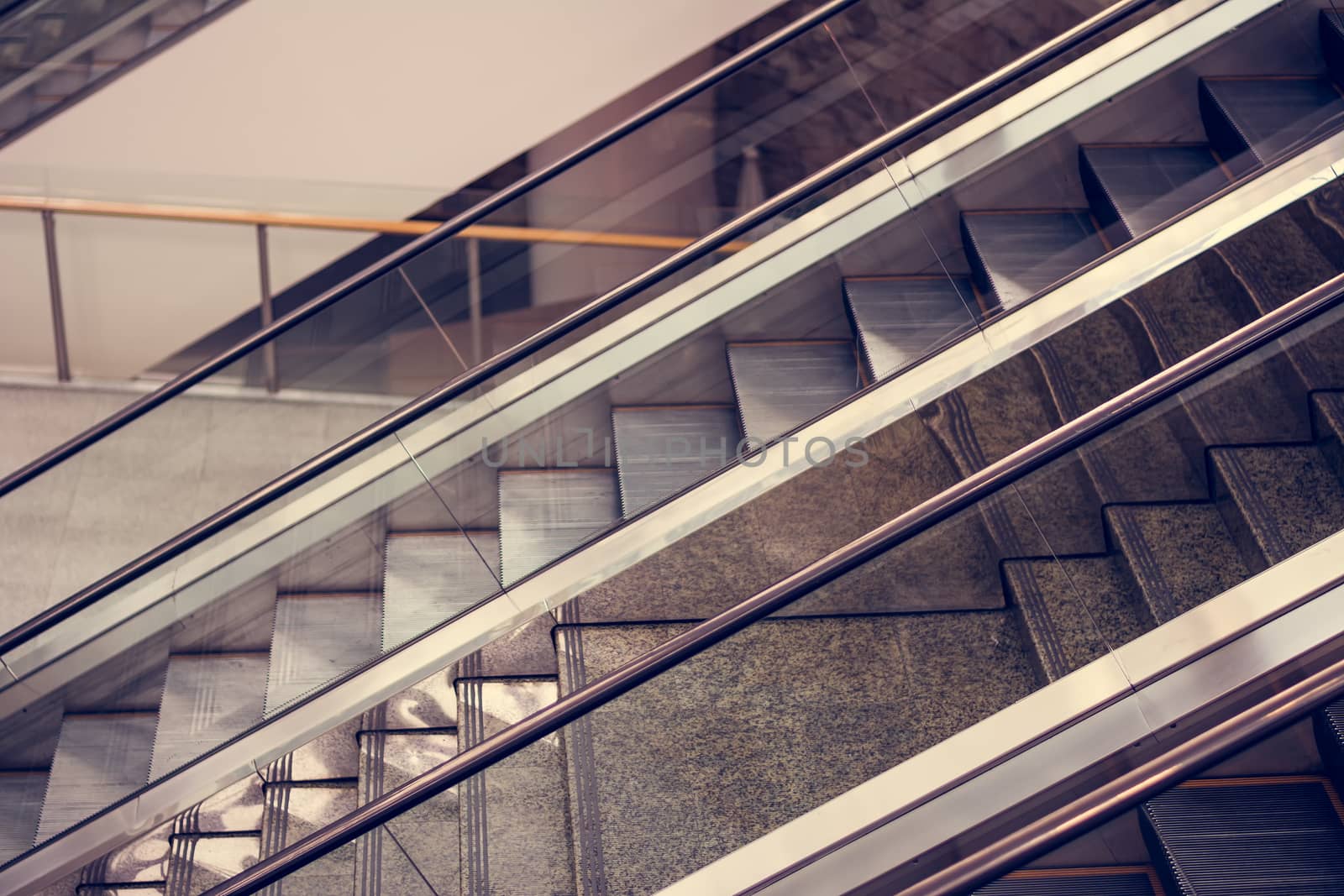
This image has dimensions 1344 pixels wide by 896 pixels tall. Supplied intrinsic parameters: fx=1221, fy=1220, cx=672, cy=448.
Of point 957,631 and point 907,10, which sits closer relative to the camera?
point 957,631

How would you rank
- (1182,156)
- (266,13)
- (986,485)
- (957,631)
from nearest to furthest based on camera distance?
1. (986,485)
2. (957,631)
3. (1182,156)
4. (266,13)

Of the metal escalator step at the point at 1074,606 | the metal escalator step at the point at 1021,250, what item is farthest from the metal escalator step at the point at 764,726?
the metal escalator step at the point at 1021,250

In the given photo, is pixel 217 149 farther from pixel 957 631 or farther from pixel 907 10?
pixel 957 631

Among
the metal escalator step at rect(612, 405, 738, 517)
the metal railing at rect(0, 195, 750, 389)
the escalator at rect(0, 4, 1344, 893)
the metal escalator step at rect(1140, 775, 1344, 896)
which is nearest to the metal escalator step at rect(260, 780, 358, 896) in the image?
the escalator at rect(0, 4, 1344, 893)

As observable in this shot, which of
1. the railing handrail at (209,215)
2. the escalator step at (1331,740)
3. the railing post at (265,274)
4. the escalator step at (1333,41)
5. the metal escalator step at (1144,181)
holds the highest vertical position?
the railing handrail at (209,215)

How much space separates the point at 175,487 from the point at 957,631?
2484 mm

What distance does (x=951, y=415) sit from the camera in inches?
110

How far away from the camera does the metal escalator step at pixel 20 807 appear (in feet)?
11.4

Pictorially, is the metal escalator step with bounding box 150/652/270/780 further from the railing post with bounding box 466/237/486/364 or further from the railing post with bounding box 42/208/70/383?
the railing post with bounding box 42/208/70/383

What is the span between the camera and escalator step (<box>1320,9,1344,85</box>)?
10.2 ft

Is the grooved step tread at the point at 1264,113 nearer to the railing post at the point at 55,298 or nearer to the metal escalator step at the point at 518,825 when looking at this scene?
the metal escalator step at the point at 518,825

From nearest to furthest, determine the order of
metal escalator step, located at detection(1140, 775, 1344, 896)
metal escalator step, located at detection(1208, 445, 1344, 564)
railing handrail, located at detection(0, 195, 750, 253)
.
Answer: metal escalator step, located at detection(1140, 775, 1344, 896) → metal escalator step, located at detection(1208, 445, 1344, 564) → railing handrail, located at detection(0, 195, 750, 253)

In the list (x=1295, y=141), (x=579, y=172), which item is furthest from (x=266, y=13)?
(x=1295, y=141)

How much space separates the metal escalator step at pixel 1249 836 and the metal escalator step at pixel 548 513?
1587mm
